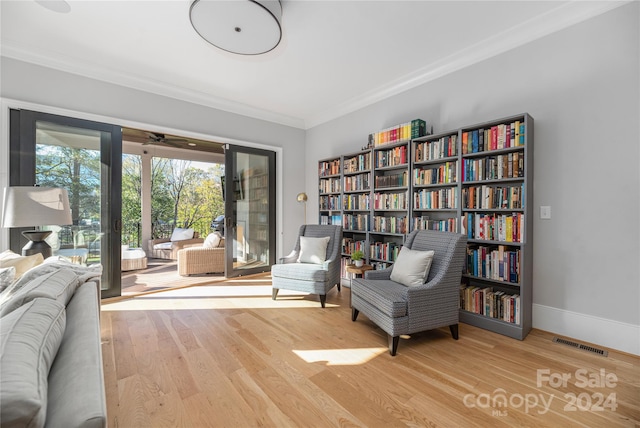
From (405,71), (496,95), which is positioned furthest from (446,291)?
(405,71)

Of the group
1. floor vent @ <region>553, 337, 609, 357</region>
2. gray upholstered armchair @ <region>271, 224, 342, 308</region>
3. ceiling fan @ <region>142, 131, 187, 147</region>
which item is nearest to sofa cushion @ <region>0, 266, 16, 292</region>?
gray upholstered armchair @ <region>271, 224, 342, 308</region>

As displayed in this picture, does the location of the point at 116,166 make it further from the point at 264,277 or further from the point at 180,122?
the point at 264,277

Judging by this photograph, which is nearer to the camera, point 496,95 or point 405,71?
point 496,95

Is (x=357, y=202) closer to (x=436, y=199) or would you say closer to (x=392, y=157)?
(x=392, y=157)

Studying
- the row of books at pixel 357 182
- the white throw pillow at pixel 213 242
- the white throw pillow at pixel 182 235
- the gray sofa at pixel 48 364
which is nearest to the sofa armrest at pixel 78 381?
the gray sofa at pixel 48 364

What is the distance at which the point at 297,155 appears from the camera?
539 cm

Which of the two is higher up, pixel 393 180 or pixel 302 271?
pixel 393 180

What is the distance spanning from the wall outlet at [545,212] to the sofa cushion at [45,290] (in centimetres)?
350

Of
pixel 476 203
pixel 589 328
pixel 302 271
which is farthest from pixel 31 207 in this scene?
pixel 589 328

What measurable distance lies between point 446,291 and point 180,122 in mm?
4025

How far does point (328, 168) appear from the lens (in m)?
4.68

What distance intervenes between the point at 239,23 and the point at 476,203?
2.74m

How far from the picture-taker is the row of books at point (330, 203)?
4538mm

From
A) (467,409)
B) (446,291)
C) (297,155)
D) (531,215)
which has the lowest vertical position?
(467,409)
